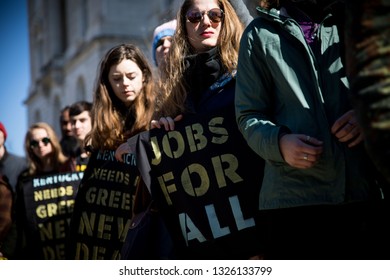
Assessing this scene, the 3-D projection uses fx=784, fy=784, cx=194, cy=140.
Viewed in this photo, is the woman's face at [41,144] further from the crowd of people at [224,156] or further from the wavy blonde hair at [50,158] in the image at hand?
the crowd of people at [224,156]

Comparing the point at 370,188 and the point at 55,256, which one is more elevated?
the point at 370,188

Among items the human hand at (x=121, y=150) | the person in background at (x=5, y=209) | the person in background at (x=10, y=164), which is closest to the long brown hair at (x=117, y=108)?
the human hand at (x=121, y=150)

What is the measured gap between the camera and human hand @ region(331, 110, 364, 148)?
2131 millimetres

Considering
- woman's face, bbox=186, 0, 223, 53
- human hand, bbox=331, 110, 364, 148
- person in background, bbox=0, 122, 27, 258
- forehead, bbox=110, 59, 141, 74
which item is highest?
woman's face, bbox=186, 0, 223, 53

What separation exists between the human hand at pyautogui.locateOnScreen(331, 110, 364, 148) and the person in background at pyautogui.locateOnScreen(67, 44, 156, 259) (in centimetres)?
163

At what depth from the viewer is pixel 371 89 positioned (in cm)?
133

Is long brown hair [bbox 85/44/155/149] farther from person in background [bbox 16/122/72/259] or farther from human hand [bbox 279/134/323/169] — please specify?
human hand [bbox 279/134/323/169]

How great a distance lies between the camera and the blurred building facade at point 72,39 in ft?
86.2

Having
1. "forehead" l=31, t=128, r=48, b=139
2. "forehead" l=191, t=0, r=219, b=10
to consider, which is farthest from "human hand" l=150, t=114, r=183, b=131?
"forehead" l=31, t=128, r=48, b=139

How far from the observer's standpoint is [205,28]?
3.13m

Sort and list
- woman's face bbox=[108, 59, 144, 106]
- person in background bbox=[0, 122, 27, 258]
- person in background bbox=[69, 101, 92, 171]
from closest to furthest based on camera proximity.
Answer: woman's face bbox=[108, 59, 144, 106]
person in background bbox=[0, 122, 27, 258]
person in background bbox=[69, 101, 92, 171]
